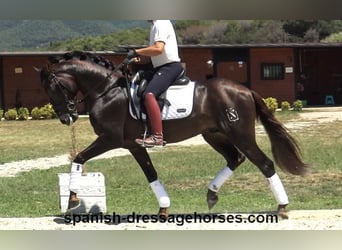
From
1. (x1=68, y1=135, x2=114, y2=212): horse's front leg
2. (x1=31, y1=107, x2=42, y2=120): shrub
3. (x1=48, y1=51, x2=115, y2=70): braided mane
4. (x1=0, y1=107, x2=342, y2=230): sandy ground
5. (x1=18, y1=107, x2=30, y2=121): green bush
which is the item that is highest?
(x1=48, y1=51, x2=115, y2=70): braided mane

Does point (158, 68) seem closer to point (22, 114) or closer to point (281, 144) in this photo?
point (281, 144)

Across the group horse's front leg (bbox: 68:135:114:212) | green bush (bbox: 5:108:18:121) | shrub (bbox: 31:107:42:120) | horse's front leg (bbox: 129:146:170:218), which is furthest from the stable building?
horse's front leg (bbox: 68:135:114:212)

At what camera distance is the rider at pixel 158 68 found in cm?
572

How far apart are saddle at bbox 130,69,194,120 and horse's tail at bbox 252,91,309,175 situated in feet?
2.30

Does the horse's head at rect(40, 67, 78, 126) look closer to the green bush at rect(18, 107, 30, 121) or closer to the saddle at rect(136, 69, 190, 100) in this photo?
the saddle at rect(136, 69, 190, 100)

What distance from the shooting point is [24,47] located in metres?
18.5

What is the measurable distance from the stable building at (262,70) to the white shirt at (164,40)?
10787 millimetres

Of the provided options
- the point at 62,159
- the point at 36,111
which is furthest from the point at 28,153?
the point at 36,111

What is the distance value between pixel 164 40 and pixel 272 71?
12.9 metres

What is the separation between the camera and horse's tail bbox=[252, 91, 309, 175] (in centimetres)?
607

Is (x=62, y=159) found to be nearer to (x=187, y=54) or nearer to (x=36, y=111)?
(x=36, y=111)

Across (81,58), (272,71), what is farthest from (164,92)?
(272,71)

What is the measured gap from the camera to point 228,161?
20.5ft

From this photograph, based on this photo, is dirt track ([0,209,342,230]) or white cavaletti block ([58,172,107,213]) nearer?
dirt track ([0,209,342,230])
